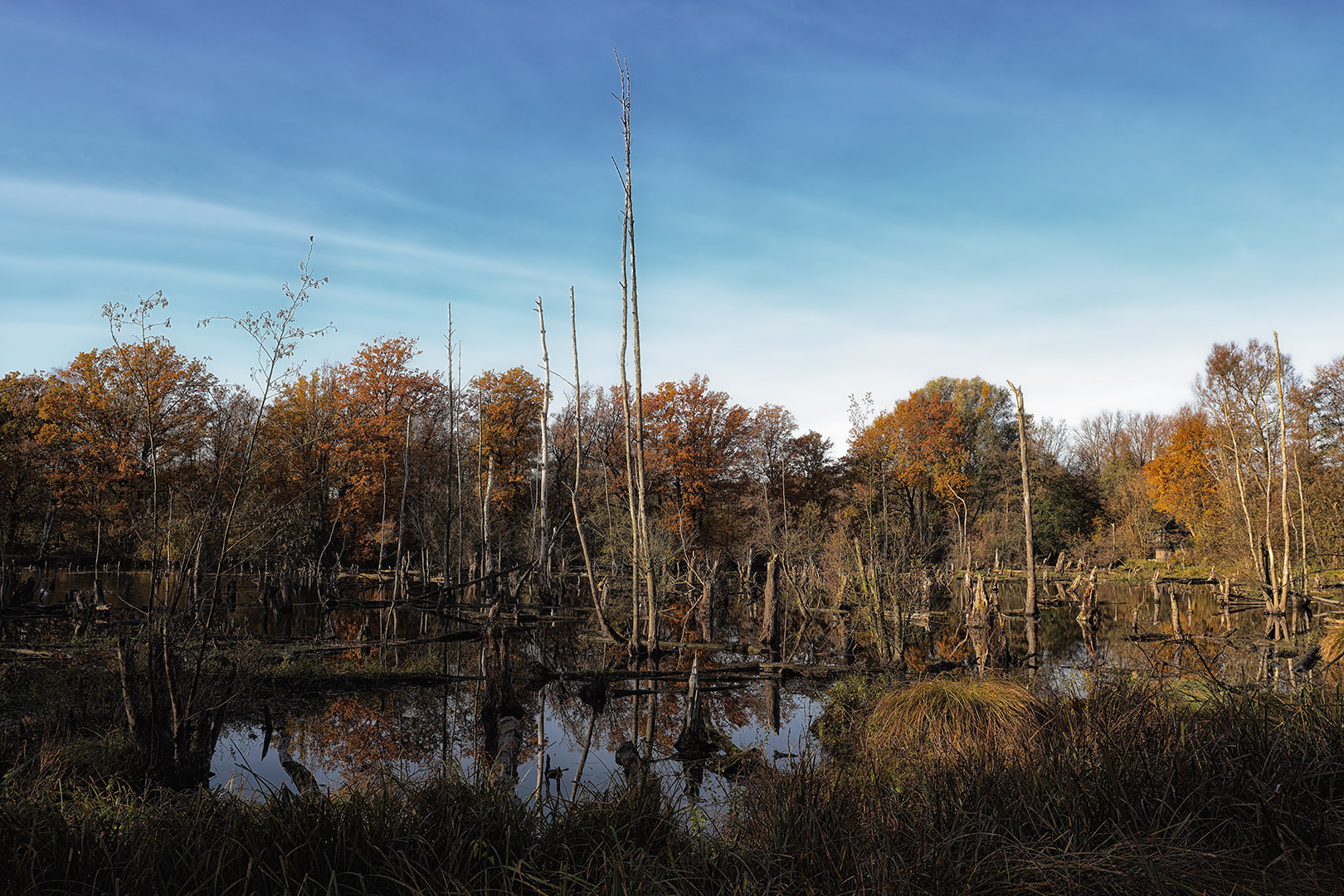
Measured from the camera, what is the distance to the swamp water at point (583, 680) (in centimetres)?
805

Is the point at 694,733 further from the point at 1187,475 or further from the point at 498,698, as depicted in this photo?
the point at 1187,475

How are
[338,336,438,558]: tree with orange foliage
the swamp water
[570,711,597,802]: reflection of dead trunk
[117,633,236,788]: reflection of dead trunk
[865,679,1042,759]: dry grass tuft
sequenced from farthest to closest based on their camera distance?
[338,336,438,558]: tree with orange foliage < the swamp water < [570,711,597,802]: reflection of dead trunk < [117,633,236,788]: reflection of dead trunk < [865,679,1042,759]: dry grass tuft

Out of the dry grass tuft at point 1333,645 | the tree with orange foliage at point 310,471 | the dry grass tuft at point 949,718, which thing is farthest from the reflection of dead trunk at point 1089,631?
the tree with orange foliage at point 310,471

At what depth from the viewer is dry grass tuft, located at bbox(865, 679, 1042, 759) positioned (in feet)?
20.4

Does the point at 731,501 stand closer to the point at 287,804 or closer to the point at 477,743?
the point at 477,743

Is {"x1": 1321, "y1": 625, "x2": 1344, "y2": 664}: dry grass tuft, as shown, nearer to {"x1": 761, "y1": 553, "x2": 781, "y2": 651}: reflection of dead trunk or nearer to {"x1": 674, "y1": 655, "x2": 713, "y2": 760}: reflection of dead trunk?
{"x1": 674, "y1": 655, "x2": 713, "y2": 760}: reflection of dead trunk

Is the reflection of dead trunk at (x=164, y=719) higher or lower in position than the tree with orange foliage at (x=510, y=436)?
lower

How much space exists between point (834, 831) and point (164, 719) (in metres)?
6.24

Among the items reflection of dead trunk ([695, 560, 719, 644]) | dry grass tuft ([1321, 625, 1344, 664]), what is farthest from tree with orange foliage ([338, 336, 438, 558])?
dry grass tuft ([1321, 625, 1344, 664])

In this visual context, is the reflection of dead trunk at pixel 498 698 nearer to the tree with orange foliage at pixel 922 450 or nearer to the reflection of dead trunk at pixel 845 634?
the reflection of dead trunk at pixel 845 634

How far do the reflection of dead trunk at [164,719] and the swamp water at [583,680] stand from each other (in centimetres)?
40

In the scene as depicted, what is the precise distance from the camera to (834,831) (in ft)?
13.8

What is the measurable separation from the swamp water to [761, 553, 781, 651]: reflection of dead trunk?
406 millimetres

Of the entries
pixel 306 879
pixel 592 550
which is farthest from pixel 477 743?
pixel 592 550
